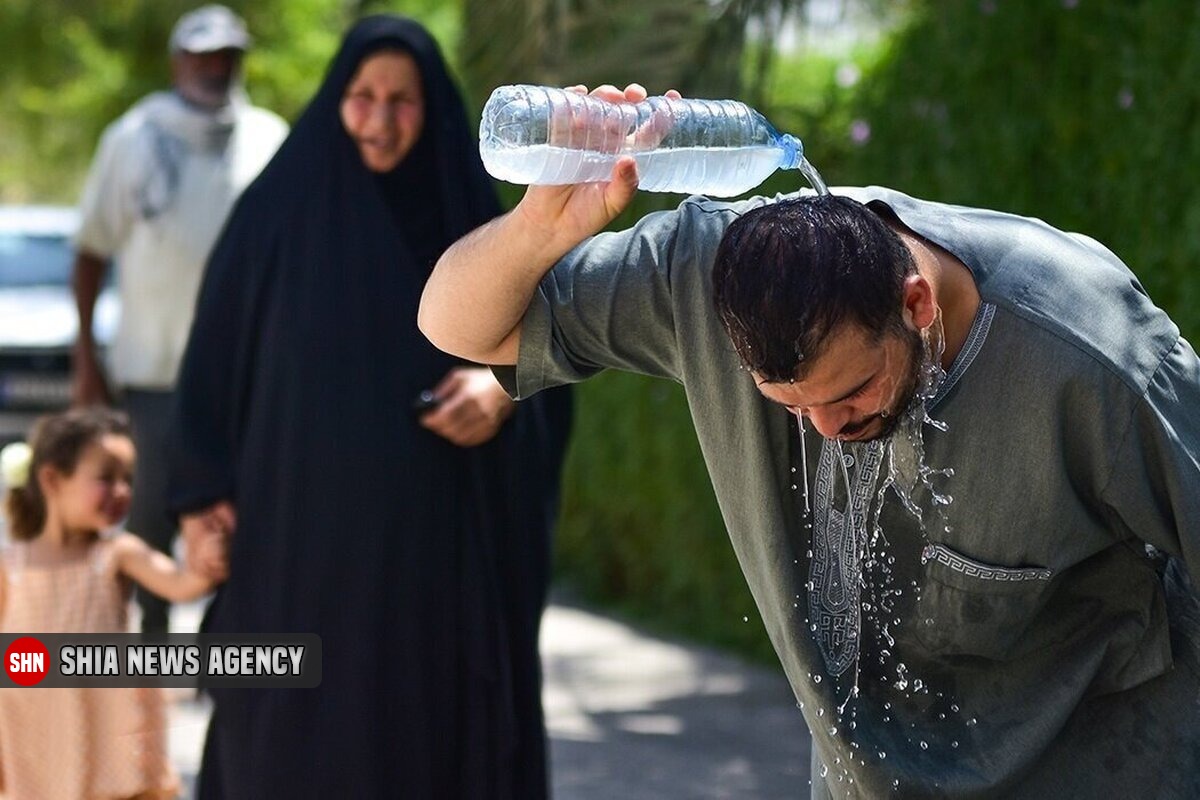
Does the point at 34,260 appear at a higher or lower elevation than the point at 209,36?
lower

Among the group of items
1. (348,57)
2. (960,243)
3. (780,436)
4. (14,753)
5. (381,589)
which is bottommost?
(14,753)

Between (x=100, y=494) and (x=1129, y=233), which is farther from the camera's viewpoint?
(x=1129, y=233)

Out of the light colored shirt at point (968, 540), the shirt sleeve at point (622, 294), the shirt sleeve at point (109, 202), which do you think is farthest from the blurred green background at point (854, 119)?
the shirt sleeve at point (622, 294)

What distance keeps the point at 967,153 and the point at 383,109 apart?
222 cm

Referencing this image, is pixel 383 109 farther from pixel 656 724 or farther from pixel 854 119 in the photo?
pixel 656 724

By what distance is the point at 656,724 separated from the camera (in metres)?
6.02

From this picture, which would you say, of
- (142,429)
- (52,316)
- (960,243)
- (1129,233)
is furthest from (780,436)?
(52,316)

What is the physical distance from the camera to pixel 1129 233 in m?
4.76

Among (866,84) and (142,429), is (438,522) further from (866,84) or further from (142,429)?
(866,84)

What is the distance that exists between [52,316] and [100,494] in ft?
24.2

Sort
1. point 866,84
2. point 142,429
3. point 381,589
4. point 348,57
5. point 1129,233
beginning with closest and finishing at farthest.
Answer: point 381,589, point 348,57, point 1129,233, point 142,429, point 866,84

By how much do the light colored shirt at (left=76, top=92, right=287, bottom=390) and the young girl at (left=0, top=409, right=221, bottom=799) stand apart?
1.00m

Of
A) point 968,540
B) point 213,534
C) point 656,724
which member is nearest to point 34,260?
point 656,724

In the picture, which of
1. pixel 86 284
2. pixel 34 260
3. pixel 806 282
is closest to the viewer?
pixel 806 282
